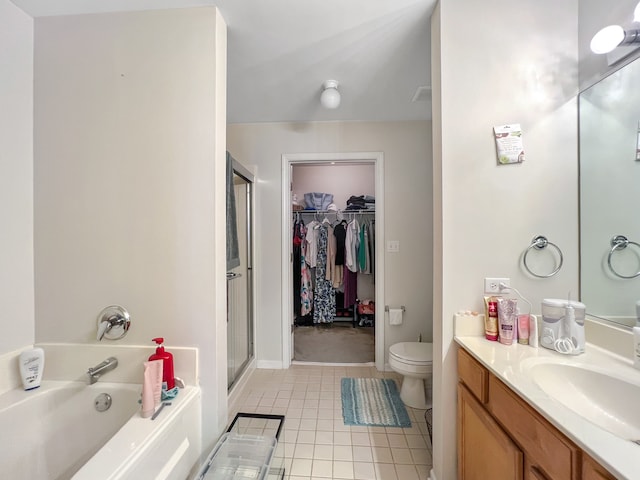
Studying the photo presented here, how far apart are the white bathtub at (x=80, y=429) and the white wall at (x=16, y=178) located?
12.2 inches

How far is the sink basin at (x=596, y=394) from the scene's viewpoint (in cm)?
81

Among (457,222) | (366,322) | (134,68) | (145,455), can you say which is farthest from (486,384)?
(366,322)

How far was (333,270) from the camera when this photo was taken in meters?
3.70

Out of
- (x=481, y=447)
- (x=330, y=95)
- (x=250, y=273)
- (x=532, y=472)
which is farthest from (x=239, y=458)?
(x=330, y=95)

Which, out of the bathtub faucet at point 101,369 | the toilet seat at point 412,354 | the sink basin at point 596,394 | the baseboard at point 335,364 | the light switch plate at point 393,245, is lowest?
the baseboard at point 335,364

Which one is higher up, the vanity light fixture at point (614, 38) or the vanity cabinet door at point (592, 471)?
the vanity light fixture at point (614, 38)

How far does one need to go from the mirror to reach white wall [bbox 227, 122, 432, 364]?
1304 millimetres

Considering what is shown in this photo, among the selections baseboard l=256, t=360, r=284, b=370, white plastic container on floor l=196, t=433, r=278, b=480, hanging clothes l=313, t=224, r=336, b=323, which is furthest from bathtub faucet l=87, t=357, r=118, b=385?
hanging clothes l=313, t=224, r=336, b=323

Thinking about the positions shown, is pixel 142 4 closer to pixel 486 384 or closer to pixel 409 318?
pixel 486 384

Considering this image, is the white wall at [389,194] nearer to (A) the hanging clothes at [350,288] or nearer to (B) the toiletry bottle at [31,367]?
(A) the hanging clothes at [350,288]

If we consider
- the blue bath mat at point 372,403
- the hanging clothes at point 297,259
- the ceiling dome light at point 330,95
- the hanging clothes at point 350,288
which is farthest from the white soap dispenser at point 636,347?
the hanging clothes at point 297,259

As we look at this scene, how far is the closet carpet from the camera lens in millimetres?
2781

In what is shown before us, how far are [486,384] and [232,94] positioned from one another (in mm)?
2371

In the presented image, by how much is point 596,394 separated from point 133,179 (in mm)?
2049
